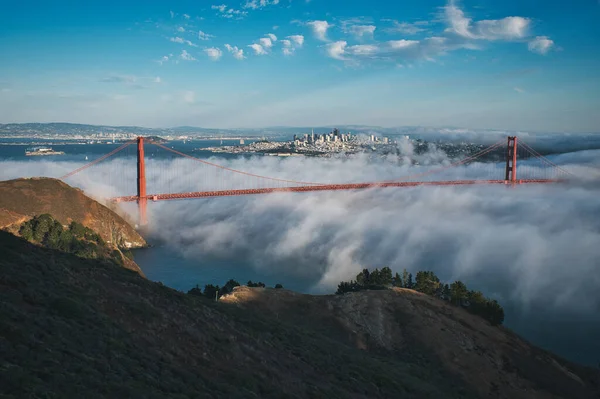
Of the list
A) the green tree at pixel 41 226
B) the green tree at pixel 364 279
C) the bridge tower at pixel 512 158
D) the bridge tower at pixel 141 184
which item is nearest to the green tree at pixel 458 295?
the green tree at pixel 364 279

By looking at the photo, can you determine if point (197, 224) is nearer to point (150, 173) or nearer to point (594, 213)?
point (150, 173)

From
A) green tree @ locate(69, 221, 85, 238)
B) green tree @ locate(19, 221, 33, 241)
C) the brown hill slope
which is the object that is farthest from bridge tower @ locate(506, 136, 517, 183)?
green tree @ locate(19, 221, 33, 241)

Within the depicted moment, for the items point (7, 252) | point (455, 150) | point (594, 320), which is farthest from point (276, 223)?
point (455, 150)

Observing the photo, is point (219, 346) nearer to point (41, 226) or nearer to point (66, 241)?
point (66, 241)

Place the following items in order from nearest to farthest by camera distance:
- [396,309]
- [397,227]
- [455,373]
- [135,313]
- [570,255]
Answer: [135,313]
[455,373]
[396,309]
[570,255]
[397,227]

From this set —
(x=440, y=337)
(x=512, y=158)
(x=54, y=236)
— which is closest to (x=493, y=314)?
(x=440, y=337)

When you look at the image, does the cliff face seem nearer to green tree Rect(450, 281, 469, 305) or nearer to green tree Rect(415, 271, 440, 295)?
green tree Rect(415, 271, 440, 295)
